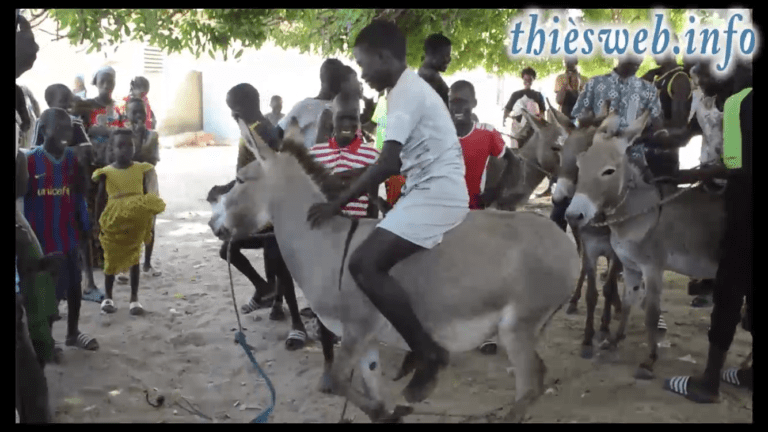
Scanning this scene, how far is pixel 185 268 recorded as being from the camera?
7.79m

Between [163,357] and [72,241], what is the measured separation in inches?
46.7

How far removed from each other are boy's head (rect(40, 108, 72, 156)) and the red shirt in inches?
125

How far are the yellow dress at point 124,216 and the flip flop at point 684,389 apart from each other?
462 centimetres

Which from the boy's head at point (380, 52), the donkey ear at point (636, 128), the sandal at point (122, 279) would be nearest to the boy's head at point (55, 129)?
the sandal at point (122, 279)

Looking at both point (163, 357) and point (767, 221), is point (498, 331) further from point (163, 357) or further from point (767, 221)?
point (163, 357)

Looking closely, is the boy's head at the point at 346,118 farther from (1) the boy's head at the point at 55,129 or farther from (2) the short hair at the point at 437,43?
(1) the boy's head at the point at 55,129

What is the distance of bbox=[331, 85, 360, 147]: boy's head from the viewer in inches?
179

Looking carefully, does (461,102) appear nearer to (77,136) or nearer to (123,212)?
(123,212)

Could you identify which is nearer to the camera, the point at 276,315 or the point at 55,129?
the point at 55,129

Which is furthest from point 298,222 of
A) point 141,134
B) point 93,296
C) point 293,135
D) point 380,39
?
point 141,134

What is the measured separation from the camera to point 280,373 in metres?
4.69

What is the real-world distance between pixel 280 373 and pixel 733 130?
140 inches

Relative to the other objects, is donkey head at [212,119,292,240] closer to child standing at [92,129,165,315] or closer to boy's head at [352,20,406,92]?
boy's head at [352,20,406,92]
